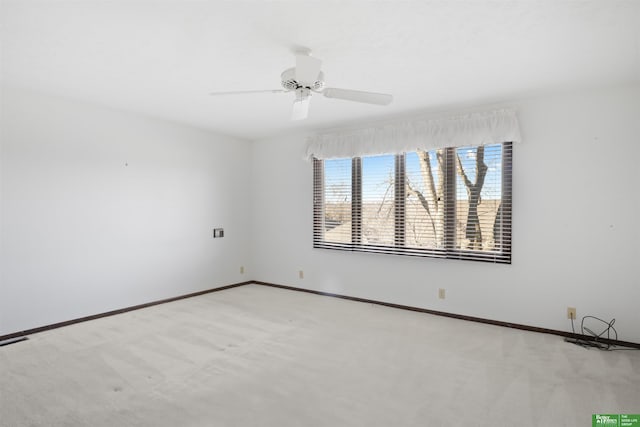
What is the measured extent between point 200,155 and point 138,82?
1.84 m

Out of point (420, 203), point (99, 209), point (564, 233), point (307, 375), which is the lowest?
point (307, 375)

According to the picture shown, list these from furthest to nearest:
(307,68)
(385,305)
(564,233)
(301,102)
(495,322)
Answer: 1. (385,305)
2. (495,322)
3. (564,233)
4. (301,102)
5. (307,68)

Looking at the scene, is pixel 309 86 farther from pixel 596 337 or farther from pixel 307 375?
pixel 596 337

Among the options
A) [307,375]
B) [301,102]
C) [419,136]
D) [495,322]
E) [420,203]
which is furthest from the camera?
[420,203]

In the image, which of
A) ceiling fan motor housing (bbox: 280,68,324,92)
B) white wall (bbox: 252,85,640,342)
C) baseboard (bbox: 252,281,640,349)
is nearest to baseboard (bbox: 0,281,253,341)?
baseboard (bbox: 252,281,640,349)

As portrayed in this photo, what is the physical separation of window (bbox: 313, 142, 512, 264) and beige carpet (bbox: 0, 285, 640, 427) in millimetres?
894

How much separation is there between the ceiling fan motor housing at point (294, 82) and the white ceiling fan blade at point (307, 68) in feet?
0.31

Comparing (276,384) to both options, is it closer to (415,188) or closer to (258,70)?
(258,70)

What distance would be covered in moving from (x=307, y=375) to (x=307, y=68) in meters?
2.15

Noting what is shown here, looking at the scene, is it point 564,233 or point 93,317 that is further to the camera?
point 93,317

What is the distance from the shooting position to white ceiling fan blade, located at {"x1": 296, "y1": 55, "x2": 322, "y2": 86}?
7.20ft

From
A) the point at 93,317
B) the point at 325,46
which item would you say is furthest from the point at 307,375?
the point at 93,317

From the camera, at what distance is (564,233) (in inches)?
129

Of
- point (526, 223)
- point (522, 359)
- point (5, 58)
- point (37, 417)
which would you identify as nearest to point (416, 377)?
point (522, 359)
